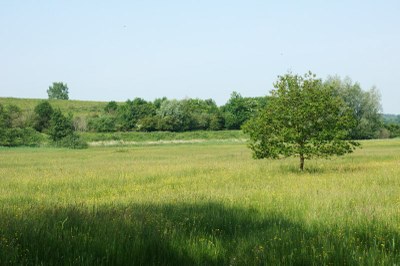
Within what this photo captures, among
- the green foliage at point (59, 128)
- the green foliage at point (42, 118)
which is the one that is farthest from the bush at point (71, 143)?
the green foliage at point (42, 118)

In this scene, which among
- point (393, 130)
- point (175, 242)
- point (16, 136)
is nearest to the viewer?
point (175, 242)

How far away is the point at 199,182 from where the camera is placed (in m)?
18.1

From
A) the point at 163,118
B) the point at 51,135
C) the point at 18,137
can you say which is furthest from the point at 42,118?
the point at 163,118

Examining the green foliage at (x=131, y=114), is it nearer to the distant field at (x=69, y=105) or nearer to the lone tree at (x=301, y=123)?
the distant field at (x=69, y=105)

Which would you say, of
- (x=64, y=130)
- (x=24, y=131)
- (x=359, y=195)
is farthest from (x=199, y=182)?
(x=24, y=131)

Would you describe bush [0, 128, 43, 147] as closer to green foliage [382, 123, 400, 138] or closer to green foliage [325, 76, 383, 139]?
green foliage [325, 76, 383, 139]

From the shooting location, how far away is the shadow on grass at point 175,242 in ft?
21.2

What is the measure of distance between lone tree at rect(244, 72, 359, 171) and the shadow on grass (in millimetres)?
13590

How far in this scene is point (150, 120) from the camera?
315 ft

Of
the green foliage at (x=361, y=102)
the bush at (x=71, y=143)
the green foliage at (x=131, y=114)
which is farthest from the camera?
the green foliage at (x=131, y=114)

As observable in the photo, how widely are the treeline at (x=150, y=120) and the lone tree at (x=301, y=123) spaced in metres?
45.7

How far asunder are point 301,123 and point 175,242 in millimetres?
16300

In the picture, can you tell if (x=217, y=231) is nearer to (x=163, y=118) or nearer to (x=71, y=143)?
(x=71, y=143)

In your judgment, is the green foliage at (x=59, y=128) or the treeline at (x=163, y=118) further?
the treeline at (x=163, y=118)
